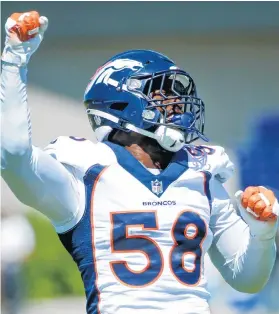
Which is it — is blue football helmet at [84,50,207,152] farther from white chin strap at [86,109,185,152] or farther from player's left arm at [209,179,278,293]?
player's left arm at [209,179,278,293]

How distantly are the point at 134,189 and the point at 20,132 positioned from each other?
1.00ft

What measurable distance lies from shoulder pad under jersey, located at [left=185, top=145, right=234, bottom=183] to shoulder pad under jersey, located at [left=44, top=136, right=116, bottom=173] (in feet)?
0.65

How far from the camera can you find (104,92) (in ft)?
6.89

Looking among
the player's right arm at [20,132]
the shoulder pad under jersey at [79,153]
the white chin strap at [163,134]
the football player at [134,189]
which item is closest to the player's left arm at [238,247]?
the football player at [134,189]

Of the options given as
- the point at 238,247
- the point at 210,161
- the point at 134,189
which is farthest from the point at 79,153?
the point at 238,247

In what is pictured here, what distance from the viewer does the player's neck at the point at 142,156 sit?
6.83ft

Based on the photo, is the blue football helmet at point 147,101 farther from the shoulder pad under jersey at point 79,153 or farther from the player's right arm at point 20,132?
the player's right arm at point 20,132

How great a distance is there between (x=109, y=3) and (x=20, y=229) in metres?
1.03

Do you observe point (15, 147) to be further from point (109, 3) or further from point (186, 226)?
point (109, 3)

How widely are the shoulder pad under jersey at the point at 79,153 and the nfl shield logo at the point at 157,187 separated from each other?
10 centimetres

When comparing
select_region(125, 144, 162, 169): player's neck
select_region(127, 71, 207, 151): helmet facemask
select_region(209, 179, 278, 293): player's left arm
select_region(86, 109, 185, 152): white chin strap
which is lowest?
select_region(209, 179, 278, 293): player's left arm

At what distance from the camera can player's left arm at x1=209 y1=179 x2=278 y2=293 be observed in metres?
2.12

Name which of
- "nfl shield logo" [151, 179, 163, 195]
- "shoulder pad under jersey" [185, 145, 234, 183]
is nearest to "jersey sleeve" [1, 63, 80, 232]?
"nfl shield logo" [151, 179, 163, 195]

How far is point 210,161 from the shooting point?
2.17m
